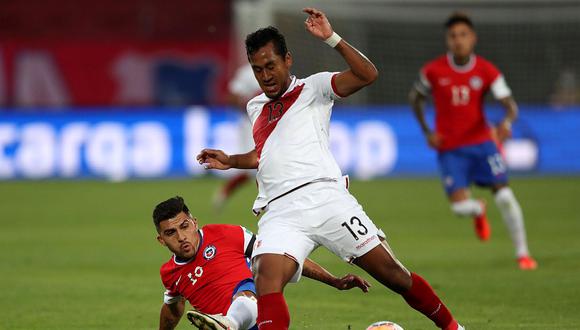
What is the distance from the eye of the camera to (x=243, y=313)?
680cm

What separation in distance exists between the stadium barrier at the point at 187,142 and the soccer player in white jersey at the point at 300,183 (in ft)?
49.2

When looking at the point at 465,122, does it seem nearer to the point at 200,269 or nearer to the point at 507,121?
the point at 507,121

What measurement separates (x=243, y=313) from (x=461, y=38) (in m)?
5.74

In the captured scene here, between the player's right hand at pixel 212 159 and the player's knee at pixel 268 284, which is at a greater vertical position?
the player's right hand at pixel 212 159

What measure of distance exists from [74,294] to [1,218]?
728cm

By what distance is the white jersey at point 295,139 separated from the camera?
668cm

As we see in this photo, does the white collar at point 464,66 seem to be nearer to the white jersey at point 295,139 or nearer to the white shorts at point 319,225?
the white jersey at point 295,139

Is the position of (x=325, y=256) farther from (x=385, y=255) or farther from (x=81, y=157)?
(x=81, y=157)

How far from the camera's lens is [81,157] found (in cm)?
2267

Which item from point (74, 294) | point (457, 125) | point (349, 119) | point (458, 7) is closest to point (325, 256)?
point (457, 125)

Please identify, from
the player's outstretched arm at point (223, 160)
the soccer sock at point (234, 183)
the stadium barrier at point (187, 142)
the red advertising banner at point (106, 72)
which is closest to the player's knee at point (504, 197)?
the player's outstretched arm at point (223, 160)

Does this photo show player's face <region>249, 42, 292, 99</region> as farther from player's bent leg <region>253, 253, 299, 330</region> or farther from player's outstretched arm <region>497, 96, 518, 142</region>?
player's outstretched arm <region>497, 96, 518, 142</region>

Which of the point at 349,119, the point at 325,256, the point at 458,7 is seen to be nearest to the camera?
the point at 325,256

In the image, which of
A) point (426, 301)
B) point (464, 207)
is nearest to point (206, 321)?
point (426, 301)
